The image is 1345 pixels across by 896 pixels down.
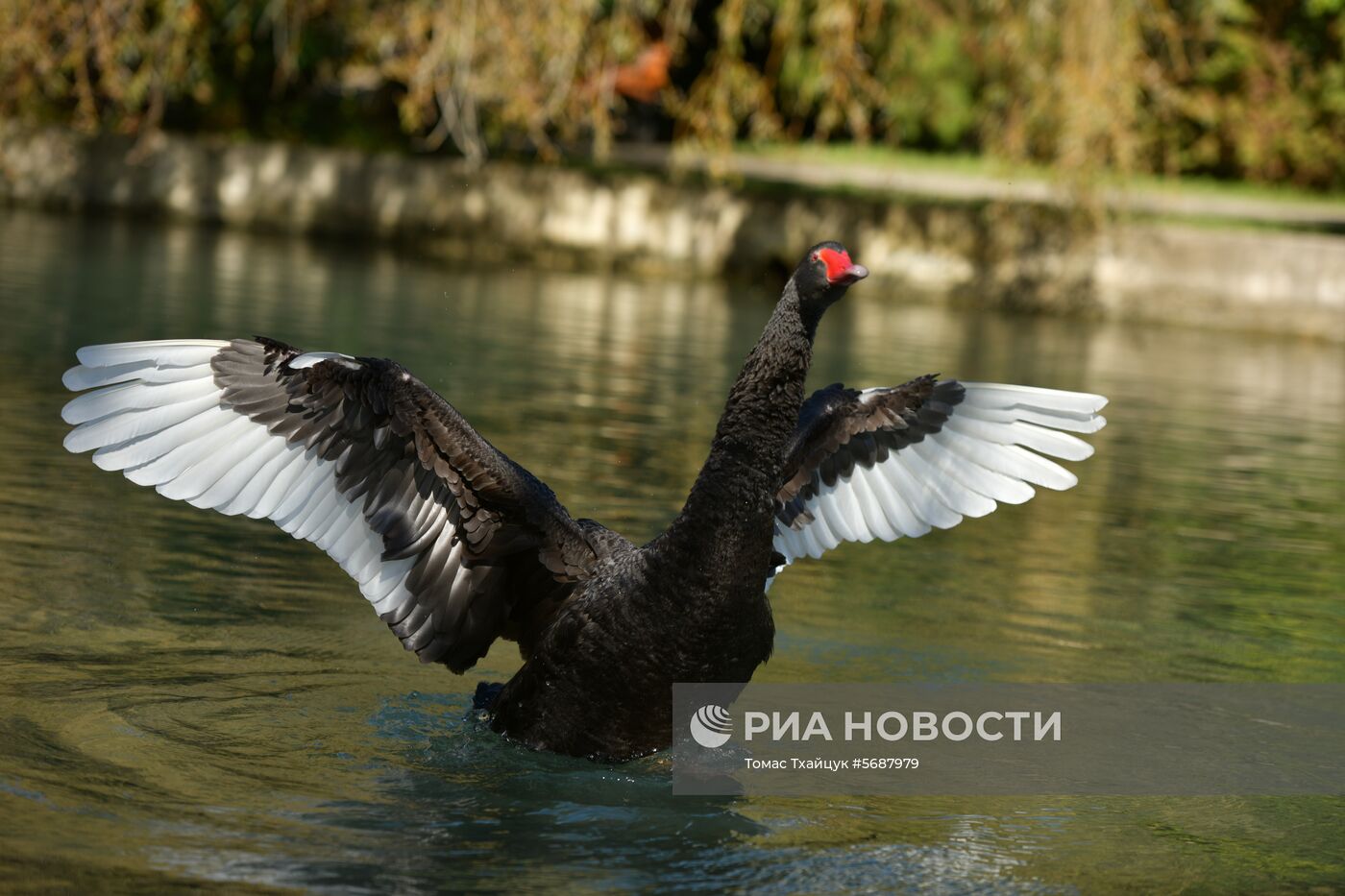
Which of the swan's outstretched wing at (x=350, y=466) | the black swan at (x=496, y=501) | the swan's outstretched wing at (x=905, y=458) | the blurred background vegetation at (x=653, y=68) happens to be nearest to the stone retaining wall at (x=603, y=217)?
the blurred background vegetation at (x=653, y=68)

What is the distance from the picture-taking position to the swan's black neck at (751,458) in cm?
470

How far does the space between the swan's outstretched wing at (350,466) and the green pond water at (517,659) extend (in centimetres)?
48

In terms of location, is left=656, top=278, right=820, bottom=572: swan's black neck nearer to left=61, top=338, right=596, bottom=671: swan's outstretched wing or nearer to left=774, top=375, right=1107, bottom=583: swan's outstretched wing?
left=61, top=338, right=596, bottom=671: swan's outstretched wing

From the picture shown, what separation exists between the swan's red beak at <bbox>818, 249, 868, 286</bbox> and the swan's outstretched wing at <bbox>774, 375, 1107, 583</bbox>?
108 centimetres

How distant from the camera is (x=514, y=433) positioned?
9.66 m

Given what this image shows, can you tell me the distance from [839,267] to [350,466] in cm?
152

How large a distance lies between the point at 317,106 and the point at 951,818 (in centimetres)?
2026

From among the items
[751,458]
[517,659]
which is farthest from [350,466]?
[517,659]

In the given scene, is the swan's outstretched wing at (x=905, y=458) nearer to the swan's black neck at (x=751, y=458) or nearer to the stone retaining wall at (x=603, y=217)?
the swan's black neck at (x=751, y=458)

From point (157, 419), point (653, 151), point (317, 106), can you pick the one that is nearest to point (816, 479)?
point (157, 419)

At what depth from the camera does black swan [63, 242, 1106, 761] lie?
474 centimetres

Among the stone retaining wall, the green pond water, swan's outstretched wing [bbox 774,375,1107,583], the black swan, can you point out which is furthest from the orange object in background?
the black swan

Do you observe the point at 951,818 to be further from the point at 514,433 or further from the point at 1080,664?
the point at 514,433

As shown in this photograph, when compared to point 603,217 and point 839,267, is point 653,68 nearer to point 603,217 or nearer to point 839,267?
point 603,217
